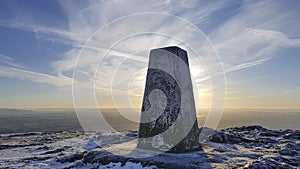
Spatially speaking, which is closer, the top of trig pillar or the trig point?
the trig point

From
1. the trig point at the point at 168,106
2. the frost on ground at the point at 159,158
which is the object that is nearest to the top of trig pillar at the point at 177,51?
the trig point at the point at 168,106

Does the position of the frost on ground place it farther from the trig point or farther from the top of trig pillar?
the top of trig pillar

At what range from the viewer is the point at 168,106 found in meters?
→ 15.4

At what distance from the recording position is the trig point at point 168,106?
1511cm

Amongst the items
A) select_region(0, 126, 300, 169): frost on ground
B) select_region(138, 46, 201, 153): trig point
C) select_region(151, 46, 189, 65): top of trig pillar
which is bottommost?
select_region(0, 126, 300, 169): frost on ground

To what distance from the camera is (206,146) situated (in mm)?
16906

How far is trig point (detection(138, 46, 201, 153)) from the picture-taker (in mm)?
15109

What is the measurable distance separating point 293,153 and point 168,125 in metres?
8.32

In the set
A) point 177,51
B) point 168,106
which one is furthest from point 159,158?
point 177,51

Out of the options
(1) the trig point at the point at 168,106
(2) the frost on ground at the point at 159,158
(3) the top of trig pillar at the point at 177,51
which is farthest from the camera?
(3) the top of trig pillar at the point at 177,51

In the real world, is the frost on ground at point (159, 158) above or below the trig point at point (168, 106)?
below

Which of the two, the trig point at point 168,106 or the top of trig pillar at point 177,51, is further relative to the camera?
the top of trig pillar at point 177,51

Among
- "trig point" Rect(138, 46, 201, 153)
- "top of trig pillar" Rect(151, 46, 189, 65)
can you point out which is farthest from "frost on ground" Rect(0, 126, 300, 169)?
"top of trig pillar" Rect(151, 46, 189, 65)

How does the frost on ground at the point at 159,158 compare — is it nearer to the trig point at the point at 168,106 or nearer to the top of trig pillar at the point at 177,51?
the trig point at the point at 168,106
